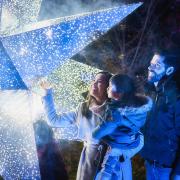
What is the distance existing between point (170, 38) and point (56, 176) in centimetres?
315

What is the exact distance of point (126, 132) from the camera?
10.6ft

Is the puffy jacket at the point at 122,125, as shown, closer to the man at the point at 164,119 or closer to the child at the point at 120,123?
the child at the point at 120,123

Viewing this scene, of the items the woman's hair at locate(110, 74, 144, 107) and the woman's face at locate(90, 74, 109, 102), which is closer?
the woman's hair at locate(110, 74, 144, 107)

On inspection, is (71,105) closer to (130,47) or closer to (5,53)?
(5,53)

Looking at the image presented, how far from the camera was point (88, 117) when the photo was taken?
3496 millimetres

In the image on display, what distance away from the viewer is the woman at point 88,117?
342 centimetres

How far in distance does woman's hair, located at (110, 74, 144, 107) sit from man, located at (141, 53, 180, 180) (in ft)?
1.48

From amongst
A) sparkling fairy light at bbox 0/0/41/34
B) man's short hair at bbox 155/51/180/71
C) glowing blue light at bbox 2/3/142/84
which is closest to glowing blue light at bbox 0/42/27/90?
glowing blue light at bbox 2/3/142/84

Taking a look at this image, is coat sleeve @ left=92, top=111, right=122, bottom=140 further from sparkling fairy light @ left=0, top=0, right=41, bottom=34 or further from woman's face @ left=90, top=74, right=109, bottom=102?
sparkling fairy light @ left=0, top=0, right=41, bottom=34

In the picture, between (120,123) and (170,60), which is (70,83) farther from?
(170,60)

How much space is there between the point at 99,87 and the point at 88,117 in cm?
33

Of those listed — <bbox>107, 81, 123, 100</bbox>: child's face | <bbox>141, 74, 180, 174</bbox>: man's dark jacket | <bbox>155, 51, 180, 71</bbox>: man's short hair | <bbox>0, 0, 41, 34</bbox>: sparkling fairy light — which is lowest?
<bbox>141, 74, 180, 174</bbox>: man's dark jacket

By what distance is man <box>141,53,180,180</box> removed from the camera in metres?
3.57

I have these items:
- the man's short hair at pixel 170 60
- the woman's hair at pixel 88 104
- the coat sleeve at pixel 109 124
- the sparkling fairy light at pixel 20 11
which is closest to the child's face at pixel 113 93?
the coat sleeve at pixel 109 124
